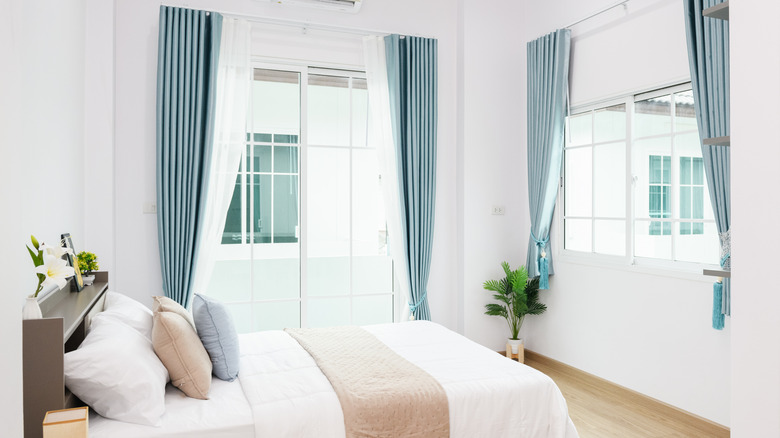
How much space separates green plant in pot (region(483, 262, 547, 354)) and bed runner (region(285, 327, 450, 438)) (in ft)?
6.37

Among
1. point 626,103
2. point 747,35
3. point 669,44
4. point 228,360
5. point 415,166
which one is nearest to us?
point 747,35

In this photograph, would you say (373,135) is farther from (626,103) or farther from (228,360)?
(228,360)

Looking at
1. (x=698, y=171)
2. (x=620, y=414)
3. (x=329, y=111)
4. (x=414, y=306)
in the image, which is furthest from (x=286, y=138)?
(x=620, y=414)

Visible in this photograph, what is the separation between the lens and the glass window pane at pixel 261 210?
4.15 m

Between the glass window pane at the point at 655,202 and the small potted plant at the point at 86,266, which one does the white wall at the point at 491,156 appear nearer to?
the glass window pane at the point at 655,202

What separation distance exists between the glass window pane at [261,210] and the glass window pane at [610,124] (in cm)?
265

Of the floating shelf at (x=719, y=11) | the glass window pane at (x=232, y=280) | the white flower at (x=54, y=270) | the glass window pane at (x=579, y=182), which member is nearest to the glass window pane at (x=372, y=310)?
the glass window pane at (x=232, y=280)

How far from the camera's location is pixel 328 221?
438 cm

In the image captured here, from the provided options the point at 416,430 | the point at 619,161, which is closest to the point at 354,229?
the point at 619,161

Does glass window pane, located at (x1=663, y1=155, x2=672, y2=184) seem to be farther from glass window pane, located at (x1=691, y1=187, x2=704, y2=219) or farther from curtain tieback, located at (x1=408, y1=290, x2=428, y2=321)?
curtain tieback, located at (x1=408, y1=290, x2=428, y2=321)

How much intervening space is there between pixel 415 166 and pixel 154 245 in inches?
84.8

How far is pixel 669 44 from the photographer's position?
3.33 m

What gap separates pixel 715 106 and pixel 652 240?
1.04m

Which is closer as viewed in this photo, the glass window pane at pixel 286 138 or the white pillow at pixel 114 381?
the white pillow at pixel 114 381
